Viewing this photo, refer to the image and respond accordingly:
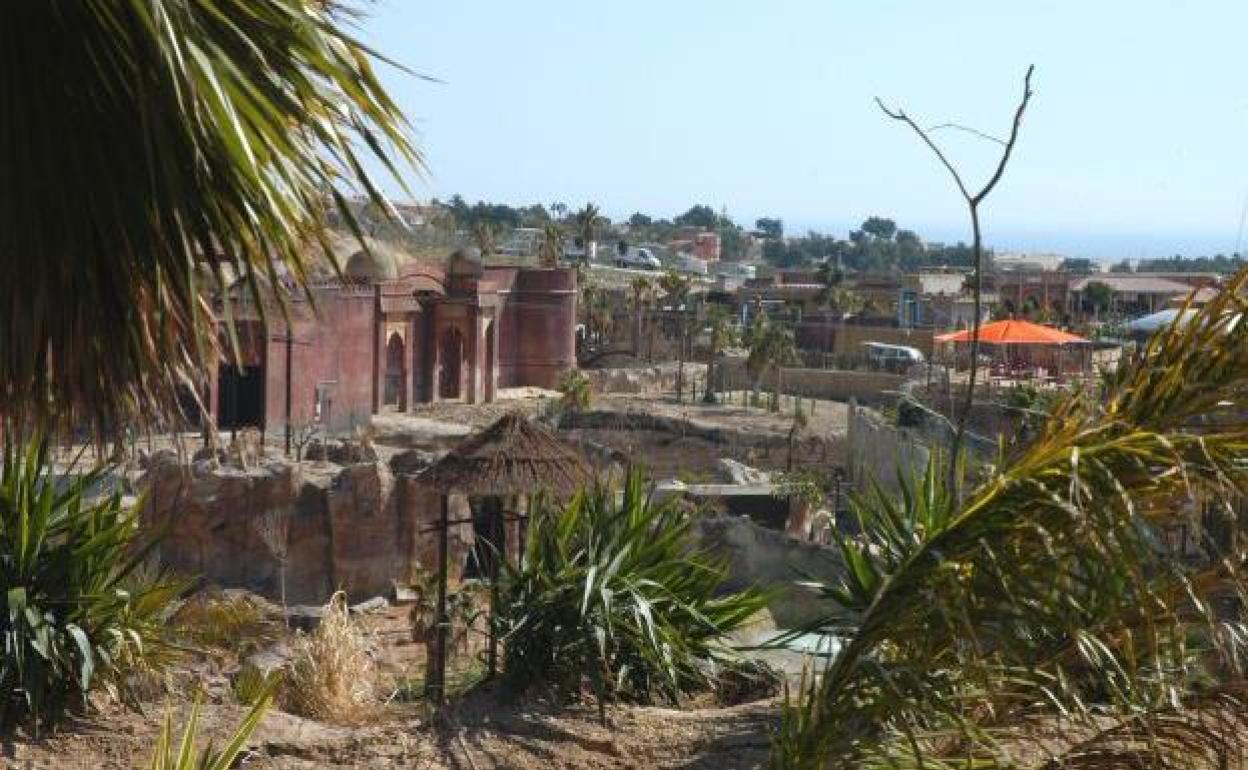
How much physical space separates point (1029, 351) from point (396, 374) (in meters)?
16.6

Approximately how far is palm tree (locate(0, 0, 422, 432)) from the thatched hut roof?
9.14 meters

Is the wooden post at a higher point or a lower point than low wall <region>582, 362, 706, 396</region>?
higher

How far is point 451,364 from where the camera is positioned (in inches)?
1977

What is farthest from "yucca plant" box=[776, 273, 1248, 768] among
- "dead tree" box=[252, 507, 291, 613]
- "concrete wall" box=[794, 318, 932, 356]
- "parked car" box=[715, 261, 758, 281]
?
"parked car" box=[715, 261, 758, 281]

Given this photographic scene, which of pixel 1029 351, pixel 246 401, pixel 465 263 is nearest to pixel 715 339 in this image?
pixel 465 263

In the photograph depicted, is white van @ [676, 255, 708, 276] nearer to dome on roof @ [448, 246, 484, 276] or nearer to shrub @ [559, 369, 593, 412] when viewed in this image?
dome on roof @ [448, 246, 484, 276]

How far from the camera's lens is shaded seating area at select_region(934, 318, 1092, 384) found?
2688cm

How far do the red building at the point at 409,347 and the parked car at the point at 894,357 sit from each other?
33.6 feet

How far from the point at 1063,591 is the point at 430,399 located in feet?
148

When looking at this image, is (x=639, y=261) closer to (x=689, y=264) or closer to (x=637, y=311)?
(x=689, y=264)

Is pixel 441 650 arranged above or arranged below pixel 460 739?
below

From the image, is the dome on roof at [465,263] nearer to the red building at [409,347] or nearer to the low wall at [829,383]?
the red building at [409,347]

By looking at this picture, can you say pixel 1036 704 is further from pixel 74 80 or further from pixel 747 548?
pixel 747 548

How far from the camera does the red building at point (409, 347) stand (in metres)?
38.4
